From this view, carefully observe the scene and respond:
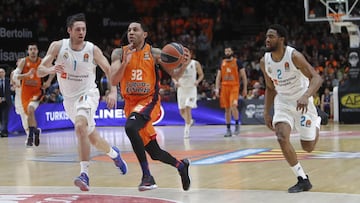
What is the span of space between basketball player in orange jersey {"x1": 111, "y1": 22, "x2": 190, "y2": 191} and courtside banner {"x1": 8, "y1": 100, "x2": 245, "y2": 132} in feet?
35.8

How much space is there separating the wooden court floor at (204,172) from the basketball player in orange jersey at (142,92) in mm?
327

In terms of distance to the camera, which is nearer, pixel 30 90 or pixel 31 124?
pixel 31 124

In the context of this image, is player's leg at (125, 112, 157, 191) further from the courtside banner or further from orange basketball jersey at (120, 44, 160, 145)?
the courtside banner

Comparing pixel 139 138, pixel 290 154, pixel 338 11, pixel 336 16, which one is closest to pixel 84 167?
pixel 139 138

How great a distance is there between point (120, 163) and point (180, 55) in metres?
1.82

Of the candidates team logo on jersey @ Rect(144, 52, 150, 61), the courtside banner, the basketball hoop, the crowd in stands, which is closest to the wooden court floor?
team logo on jersey @ Rect(144, 52, 150, 61)

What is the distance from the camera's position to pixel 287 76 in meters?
6.97

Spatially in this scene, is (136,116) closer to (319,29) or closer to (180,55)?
(180,55)

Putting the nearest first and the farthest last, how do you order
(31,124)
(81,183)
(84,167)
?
(81,183) → (84,167) → (31,124)

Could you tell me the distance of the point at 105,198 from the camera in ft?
21.2

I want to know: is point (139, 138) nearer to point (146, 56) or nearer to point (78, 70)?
point (146, 56)

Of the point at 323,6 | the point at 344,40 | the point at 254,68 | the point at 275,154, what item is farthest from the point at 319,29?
the point at 275,154

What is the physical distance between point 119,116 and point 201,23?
8.04m

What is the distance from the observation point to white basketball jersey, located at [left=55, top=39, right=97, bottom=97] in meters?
7.52
